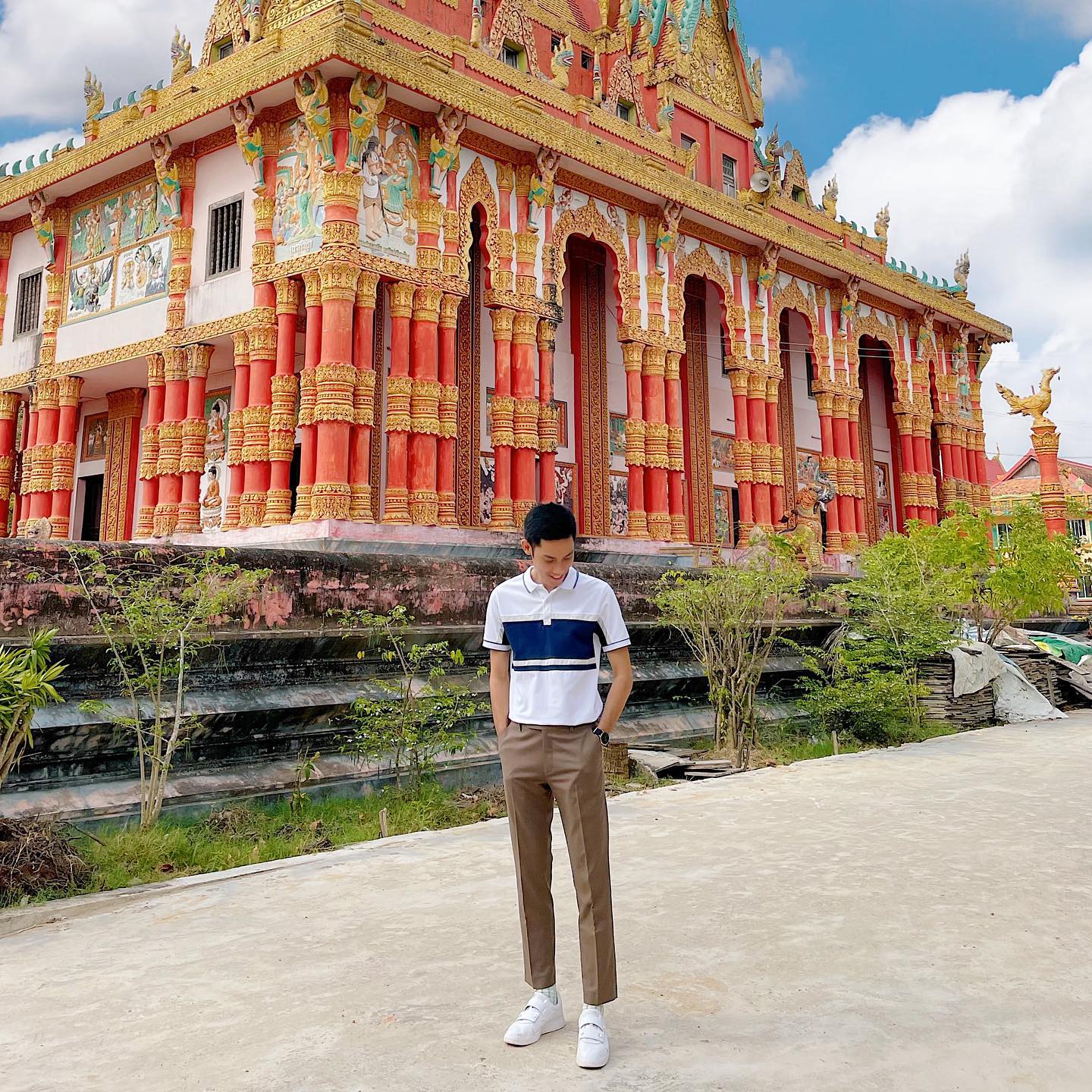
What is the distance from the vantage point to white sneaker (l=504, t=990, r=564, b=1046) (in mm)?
2393

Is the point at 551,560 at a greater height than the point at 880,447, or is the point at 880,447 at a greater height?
the point at 880,447

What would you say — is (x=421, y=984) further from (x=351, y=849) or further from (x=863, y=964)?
(x=351, y=849)

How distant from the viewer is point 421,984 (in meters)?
2.82

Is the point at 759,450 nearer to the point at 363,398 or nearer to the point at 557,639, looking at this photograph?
the point at 363,398

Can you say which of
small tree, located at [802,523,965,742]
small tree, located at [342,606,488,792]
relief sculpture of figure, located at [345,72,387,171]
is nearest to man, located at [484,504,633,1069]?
small tree, located at [342,606,488,792]

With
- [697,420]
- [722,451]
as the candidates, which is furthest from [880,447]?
[697,420]

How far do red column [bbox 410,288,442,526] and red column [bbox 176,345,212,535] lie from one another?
11.1 feet

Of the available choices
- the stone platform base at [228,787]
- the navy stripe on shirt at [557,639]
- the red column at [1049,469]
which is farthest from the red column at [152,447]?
the red column at [1049,469]

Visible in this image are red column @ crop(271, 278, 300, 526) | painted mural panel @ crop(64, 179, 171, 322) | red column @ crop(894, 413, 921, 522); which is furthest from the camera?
red column @ crop(894, 413, 921, 522)

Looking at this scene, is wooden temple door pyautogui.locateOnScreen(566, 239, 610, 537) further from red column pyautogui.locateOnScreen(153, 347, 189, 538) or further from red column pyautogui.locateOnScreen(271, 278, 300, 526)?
red column pyautogui.locateOnScreen(153, 347, 189, 538)

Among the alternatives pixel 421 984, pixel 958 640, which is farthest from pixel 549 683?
pixel 958 640

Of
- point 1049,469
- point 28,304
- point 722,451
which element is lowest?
point 722,451

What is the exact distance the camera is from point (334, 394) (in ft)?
38.4

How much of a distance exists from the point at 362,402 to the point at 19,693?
323 inches
